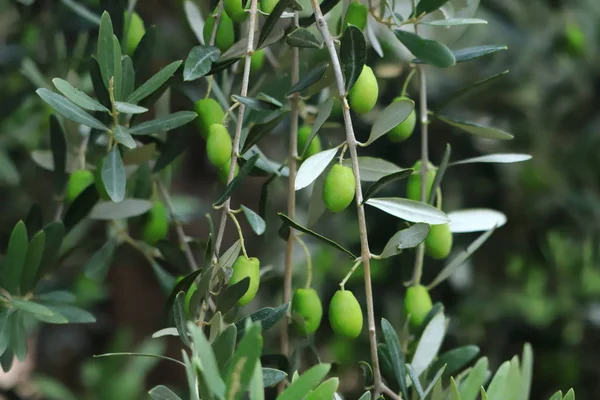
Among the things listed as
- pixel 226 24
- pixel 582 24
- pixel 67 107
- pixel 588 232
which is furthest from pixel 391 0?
pixel 582 24

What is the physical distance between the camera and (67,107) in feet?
1.50

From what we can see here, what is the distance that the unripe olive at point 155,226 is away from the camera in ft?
2.00

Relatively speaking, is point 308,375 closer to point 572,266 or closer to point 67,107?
point 67,107

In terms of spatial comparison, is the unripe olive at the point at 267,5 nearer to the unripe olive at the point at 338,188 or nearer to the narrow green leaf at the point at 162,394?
the unripe olive at the point at 338,188

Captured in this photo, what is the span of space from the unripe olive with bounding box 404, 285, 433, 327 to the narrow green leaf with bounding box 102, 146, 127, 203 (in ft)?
0.72

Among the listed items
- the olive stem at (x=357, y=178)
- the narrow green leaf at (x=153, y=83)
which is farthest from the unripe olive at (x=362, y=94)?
the narrow green leaf at (x=153, y=83)

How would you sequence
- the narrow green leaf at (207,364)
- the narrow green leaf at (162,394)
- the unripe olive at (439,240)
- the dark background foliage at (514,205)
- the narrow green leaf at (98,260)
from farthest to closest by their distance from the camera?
1. the dark background foliage at (514,205)
2. the narrow green leaf at (98,260)
3. the unripe olive at (439,240)
4. the narrow green leaf at (162,394)
5. the narrow green leaf at (207,364)

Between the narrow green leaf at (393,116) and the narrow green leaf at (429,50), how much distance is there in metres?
0.03

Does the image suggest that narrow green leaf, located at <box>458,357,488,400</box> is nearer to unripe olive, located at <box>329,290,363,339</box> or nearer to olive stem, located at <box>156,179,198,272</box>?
unripe olive, located at <box>329,290,363,339</box>

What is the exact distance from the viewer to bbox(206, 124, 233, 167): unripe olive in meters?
0.44

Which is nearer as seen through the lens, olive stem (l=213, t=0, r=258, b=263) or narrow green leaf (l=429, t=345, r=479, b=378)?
olive stem (l=213, t=0, r=258, b=263)

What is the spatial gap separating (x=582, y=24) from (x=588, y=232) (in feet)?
1.29

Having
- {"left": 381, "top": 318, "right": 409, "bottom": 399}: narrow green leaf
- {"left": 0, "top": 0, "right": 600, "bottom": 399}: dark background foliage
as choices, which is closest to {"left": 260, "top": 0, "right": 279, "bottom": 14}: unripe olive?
{"left": 381, "top": 318, "right": 409, "bottom": 399}: narrow green leaf

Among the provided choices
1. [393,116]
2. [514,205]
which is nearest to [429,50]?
[393,116]
